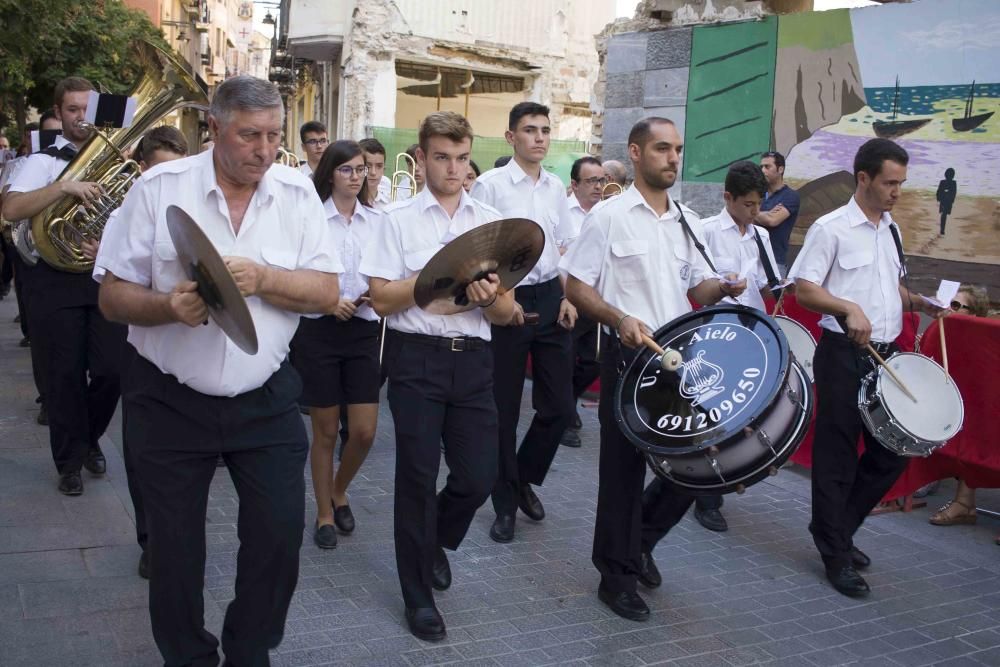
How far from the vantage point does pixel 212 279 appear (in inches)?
107

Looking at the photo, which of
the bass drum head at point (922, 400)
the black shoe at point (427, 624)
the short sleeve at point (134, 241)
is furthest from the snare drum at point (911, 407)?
the short sleeve at point (134, 241)

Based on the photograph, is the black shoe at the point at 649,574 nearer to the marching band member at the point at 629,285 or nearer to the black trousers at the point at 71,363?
the marching band member at the point at 629,285

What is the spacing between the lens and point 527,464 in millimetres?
5742

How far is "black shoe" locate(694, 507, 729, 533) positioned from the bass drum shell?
1925mm

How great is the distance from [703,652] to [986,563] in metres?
2.19

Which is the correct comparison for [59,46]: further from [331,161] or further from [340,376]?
[340,376]

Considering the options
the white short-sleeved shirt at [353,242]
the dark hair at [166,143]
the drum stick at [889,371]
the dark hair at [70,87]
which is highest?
the dark hair at [70,87]

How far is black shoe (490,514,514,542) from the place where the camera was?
5.45 m

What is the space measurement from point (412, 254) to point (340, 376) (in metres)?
1.26

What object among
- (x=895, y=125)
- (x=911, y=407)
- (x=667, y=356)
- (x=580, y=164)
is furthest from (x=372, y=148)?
(x=895, y=125)

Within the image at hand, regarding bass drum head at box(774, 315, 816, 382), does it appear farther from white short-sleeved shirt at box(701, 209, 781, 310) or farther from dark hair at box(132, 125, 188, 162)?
dark hair at box(132, 125, 188, 162)

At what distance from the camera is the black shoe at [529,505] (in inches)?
227

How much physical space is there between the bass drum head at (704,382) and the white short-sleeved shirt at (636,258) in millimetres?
292

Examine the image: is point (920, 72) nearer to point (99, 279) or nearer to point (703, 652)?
point (703, 652)
